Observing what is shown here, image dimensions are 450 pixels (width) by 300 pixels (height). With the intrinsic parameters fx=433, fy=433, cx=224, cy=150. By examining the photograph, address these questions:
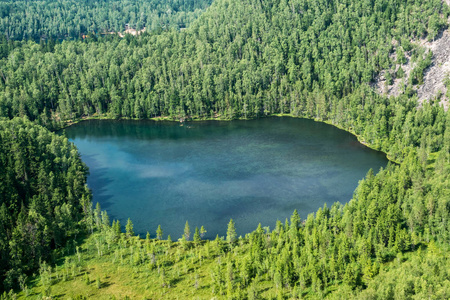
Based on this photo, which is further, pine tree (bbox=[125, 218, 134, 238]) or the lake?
the lake

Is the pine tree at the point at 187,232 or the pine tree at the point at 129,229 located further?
the pine tree at the point at 129,229

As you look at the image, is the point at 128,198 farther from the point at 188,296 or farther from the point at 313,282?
the point at 313,282

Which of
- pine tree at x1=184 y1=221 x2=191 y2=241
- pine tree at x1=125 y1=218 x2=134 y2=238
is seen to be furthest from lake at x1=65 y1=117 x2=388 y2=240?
pine tree at x1=184 y1=221 x2=191 y2=241

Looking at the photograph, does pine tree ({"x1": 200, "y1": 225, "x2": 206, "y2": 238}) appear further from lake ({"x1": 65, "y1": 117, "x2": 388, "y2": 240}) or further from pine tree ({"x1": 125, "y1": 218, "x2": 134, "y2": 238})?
pine tree ({"x1": 125, "y1": 218, "x2": 134, "y2": 238})

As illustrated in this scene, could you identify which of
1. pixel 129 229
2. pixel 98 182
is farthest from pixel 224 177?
pixel 129 229

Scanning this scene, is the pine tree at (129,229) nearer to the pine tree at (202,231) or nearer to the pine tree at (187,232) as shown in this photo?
the pine tree at (187,232)

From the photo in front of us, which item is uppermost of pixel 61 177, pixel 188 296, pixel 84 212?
pixel 61 177

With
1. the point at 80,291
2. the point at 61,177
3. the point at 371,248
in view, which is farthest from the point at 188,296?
the point at 61,177

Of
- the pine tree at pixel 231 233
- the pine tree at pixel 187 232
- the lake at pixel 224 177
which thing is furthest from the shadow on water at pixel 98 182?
the pine tree at pixel 231 233
